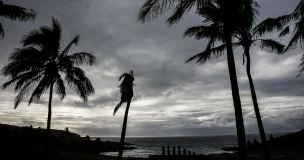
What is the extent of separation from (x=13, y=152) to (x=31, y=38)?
46.5 feet

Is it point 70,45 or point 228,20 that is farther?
point 70,45

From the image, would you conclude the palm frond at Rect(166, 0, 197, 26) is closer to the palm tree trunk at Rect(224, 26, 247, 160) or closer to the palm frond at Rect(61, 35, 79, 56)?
the palm tree trunk at Rect(224, 26, 247, 160)

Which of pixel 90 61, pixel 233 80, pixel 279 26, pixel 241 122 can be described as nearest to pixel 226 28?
pixel 233 80

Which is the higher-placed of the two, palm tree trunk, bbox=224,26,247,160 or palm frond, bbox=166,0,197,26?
palm frond, bbox=166,0,197,26

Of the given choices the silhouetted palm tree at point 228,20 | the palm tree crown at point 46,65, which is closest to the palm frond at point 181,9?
the silhouetted palm tree at point 228,20

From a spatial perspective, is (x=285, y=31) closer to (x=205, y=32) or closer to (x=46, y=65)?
(x=205, y=32)

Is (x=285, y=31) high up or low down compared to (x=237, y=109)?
up

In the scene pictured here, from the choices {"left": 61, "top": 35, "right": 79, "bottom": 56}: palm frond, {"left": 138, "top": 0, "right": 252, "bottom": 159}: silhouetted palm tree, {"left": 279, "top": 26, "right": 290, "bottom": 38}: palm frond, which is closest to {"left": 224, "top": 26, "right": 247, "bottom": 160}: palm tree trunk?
{"left": 138, "top": 0, "right": 252, "bottom": 159}: silhouetted palm tree

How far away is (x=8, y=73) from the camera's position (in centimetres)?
1073

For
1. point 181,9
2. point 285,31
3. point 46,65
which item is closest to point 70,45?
point 46,65

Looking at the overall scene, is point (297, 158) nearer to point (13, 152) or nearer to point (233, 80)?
point (233, 80)

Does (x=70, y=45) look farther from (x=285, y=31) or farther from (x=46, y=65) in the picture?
(x=285, y=31)

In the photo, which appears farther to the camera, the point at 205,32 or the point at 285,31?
the point at 285,31

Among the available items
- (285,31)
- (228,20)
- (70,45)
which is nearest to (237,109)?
(228,20)
